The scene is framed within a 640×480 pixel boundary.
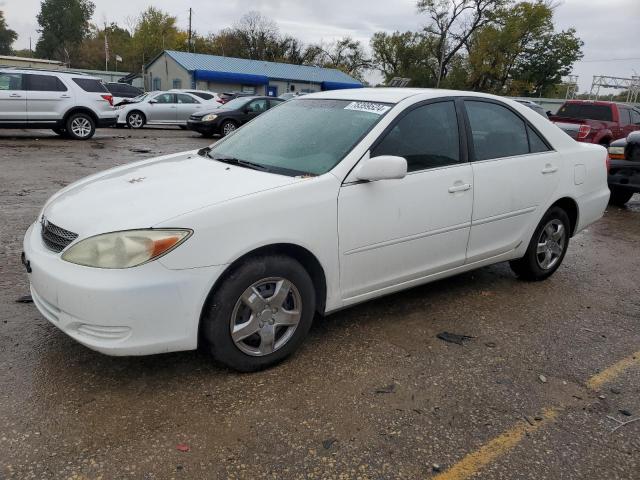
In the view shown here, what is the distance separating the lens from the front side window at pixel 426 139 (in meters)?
3.49

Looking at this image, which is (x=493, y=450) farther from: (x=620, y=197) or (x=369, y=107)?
(x=620, y=197)

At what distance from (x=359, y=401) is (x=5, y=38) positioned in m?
103

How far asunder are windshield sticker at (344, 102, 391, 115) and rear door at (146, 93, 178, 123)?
17207mm

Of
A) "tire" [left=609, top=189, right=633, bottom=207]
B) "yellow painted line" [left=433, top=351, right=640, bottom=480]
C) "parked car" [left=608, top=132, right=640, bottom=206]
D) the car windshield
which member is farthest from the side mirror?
"tire" [left=609, top=189, right=633, bottom=207]

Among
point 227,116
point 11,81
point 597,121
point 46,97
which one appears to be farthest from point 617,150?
point 11,81

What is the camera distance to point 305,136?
3598mm

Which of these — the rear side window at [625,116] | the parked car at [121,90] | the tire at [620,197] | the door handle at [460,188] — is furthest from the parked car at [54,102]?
the rear side window at [625,116]

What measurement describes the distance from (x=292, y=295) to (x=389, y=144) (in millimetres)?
1194

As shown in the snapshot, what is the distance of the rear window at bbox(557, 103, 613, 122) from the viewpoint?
13500 millimetres

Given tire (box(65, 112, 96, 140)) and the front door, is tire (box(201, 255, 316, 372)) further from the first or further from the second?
tire (box(65, 112, 96, 140))

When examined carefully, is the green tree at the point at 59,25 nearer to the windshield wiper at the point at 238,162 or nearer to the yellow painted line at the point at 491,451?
the windshield wiper at the point at 238,162

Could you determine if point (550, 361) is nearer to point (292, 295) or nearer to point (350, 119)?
point (292, 295)

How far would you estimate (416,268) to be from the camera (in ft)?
12.0

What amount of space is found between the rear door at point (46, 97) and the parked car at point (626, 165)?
12.5 m
